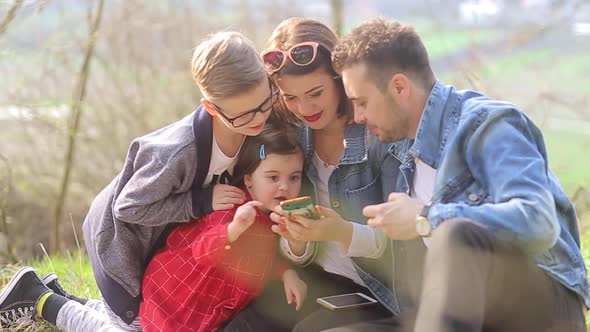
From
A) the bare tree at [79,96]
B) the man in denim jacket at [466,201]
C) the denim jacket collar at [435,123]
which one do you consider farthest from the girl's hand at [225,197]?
the bare tree at [79,96]

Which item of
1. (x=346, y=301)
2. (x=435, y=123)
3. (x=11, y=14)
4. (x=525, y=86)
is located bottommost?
(x=525, y=86)

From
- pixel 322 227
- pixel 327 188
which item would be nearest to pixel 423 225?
pixel 322 227

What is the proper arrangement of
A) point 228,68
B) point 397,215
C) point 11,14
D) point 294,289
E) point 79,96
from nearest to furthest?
1. point 397,215
2. point 228,68
3. point 294,289
4. point 11,14
5. point 79,96

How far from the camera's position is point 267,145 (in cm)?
312

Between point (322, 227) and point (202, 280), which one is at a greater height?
point (322, 227)

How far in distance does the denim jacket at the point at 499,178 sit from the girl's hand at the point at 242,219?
1.80 feet

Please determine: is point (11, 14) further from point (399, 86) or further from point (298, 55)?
point (399, 86)

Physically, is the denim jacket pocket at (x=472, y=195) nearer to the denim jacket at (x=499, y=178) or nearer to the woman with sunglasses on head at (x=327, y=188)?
the denim jacket at (x=499, y=178)

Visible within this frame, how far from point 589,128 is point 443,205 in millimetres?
6806

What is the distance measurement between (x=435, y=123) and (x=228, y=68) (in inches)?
28.2

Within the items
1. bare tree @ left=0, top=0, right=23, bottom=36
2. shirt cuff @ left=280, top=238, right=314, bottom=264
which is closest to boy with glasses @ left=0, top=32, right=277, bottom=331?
shirt cuff @ left=280, top=238, right=314, bottom=264

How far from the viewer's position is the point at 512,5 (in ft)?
28.4

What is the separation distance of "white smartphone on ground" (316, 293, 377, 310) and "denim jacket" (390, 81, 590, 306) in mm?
578

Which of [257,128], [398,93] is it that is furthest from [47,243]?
[398,93]
